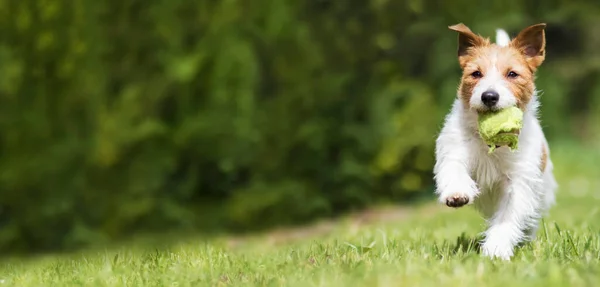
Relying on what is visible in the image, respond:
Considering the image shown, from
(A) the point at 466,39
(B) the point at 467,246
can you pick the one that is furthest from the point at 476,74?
A: (B) the point at 467,246

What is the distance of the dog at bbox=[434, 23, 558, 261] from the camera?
4.99m

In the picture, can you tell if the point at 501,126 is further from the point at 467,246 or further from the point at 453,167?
the point at 467,246

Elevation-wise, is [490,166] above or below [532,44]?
below

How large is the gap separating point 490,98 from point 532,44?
0.70 m

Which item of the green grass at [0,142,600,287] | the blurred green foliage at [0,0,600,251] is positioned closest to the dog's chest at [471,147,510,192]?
→ the green grass at [0,142,600,287]

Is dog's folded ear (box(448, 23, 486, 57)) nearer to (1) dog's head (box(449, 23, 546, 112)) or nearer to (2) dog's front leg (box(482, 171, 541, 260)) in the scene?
(1) dog's head (box(449, 23, 546, 112))

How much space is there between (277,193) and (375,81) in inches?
88.7

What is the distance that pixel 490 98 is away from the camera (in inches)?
187

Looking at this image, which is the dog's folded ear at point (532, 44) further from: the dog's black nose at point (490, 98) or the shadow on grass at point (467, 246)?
the shadow on grass at point (467, 246)

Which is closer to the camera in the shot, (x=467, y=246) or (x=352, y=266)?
(x=352, y=266)

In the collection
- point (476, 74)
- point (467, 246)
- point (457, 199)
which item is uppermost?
point (476, 74)

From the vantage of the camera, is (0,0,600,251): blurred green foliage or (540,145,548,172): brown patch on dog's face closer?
(540,145,548,172): brown patch on dog's face

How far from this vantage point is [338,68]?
11.7 m

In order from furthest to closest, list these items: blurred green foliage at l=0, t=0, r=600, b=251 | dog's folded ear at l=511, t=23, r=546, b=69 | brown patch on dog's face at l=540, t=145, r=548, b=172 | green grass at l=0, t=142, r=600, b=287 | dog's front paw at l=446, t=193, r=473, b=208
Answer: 1. blurred green foliage at l=0, t=0, r=600, b=251
2. brown patch on dog's face at l=540, t=145, r=548, b=172
3. dog's folded ear at l=511, t=23, r=546, b=69
4. dog's front paw at l=446, t=193, r=473, b=208
5. green grass at l=0, t=142, r=600, b=287
